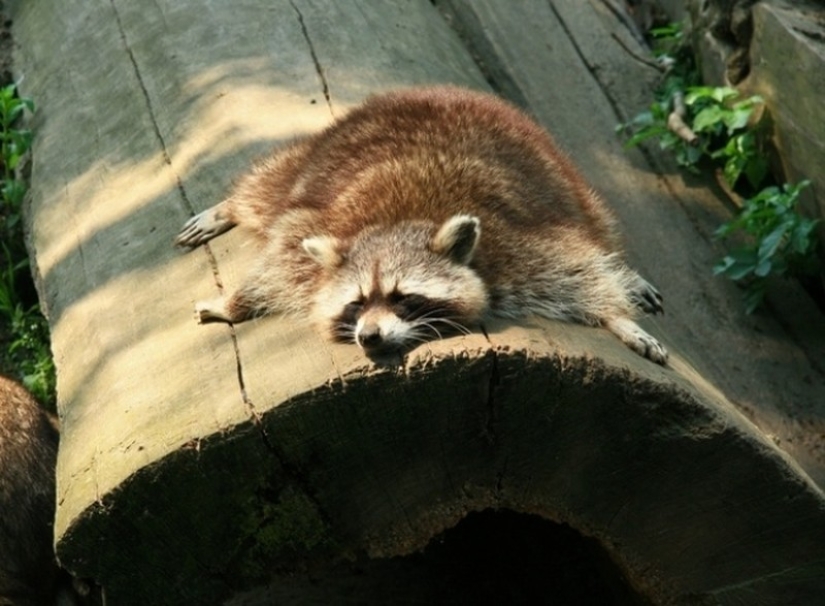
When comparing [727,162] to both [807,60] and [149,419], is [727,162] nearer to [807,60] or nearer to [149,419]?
[807,60]

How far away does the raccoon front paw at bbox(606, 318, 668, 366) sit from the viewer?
12.4ft

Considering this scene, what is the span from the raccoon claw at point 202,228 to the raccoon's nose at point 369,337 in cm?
113

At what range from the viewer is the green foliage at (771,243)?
5.58m

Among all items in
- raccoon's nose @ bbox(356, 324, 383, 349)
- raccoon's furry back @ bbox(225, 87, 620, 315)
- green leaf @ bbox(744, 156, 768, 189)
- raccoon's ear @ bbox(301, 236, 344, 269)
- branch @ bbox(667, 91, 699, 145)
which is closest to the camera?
raccoon's nose @ bbox(356, 324, 383, 349)

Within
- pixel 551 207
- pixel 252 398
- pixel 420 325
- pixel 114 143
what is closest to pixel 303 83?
pixel 114 143

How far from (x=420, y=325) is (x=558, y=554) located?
1219 mm

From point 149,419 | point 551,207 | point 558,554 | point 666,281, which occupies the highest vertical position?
point 149,419

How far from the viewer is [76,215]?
5051mm

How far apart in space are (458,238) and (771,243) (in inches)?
88.9

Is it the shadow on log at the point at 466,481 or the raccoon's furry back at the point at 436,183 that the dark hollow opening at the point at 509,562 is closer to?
the shadow on log at the point at 466,481

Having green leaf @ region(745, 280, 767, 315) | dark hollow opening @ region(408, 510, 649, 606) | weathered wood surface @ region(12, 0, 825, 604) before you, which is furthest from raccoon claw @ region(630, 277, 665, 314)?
green leaf @ region(745, 280, 767, 315)

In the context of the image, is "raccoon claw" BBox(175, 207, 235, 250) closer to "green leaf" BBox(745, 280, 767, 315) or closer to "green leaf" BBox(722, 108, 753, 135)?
"green leaf" BBox(745, 280, 767, 315)

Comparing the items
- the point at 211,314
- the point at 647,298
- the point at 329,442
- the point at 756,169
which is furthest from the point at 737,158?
the point at 329,442

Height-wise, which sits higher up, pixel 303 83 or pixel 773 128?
pixel 303 83
